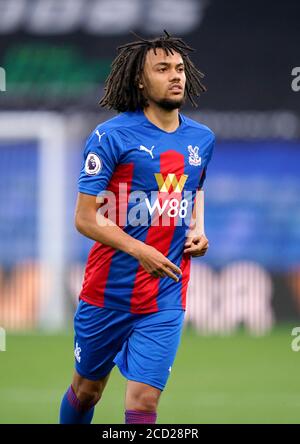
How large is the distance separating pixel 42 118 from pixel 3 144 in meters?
0.86

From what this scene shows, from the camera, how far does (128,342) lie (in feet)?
25.9

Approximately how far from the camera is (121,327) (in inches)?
312

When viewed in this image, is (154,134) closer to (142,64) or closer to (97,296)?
(142,64)

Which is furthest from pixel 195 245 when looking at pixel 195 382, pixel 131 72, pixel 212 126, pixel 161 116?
pixel 212 126

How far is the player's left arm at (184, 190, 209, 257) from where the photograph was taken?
7902 millimetres

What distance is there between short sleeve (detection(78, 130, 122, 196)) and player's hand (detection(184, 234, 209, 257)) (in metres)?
0.63

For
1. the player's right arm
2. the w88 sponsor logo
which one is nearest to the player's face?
the w88 sponsor logo

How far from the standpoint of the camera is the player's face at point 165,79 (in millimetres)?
7848

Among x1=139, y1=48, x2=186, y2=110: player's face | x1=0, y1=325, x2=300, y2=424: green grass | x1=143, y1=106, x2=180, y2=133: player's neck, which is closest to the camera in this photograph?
x1=139, y1=48, x2=186, y2=110: player's face

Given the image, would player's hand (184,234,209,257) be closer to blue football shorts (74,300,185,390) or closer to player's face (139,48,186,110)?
blue football shorts (74,300,185,390)

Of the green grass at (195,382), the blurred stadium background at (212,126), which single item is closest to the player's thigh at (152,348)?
the green grass at (195,382)

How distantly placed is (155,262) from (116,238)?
290 mm

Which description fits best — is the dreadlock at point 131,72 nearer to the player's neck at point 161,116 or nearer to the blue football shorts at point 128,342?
the player's neck at point 161,116
